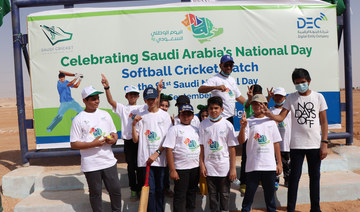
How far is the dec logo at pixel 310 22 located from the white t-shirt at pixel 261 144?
3.07 metres

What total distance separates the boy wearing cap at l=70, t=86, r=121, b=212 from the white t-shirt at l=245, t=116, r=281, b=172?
1678 mm

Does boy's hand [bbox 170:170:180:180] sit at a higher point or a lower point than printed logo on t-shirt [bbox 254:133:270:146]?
lower

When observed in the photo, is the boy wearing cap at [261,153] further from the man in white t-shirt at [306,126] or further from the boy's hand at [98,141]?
the boy's hand at [98,141]

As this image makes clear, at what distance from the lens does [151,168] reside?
12.9ft

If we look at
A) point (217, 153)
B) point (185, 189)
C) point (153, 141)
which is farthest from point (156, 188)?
point (217, 153)

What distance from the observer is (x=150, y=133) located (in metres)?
3.98

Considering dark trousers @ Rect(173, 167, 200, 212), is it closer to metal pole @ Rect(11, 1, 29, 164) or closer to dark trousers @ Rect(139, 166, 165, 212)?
dark trousers @ Rect(139, 166, 165, 212)

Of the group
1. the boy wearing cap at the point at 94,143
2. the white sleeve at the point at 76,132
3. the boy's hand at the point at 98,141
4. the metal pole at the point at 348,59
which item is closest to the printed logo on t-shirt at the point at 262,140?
the boy wearing cap at the point at 94,143

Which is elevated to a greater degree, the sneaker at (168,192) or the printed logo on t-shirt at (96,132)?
the printed logo on t-shirt at (96,132)

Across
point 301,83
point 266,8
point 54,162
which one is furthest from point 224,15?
point 54,162

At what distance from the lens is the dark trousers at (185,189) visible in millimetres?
3789

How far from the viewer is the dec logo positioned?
608 cm

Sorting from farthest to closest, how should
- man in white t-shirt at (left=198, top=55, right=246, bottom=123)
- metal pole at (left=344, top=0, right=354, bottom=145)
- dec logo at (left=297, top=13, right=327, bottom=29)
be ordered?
1. metal pole at (left=344, top=0, right=354, bottom=145)
2. dec logo at (left=297, top=13, right=327, bottom=29)
3. man in white t-shirt at (left=198, top=55, right=246, bottom=123)

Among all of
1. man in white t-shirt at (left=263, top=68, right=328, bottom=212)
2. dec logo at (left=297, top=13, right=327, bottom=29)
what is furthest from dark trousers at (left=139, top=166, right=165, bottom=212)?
dec logo at (left=297, top=13, right=327, bottom=29)
